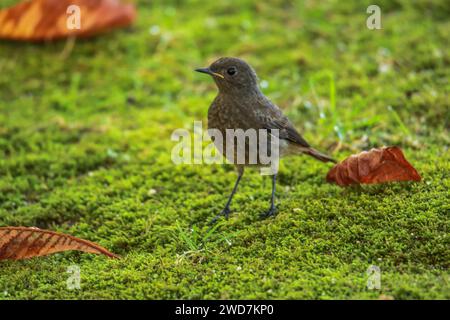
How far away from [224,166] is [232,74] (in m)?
1.03

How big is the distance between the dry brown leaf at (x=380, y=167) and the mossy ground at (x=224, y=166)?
85 millimetres

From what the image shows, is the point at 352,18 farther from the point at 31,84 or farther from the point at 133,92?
the point at 31,84

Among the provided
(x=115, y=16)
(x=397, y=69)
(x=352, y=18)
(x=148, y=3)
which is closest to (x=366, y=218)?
(x=397, y=69)

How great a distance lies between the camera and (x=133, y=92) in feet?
23.5

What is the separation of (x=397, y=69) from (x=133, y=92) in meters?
3.18

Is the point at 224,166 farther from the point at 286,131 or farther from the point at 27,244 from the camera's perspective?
the point at 27,244

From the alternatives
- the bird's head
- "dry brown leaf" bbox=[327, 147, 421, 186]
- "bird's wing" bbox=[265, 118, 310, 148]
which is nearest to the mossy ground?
"dry brown leaf" bbox=[327, 147, 421, 186]

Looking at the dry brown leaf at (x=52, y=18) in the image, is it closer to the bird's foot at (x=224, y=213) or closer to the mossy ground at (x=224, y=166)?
the mossy ground at (x=224, y=166)

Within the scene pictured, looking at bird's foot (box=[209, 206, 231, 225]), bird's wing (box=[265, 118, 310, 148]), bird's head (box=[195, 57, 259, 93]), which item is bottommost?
bird's foot (box=[209, 206, 231, 225])

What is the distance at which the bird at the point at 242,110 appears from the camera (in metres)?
4.98

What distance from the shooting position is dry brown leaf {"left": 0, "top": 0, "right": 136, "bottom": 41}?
7.21 metres

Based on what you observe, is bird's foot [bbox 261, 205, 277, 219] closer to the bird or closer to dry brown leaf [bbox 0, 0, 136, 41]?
the bird

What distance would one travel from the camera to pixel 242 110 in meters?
5.02
